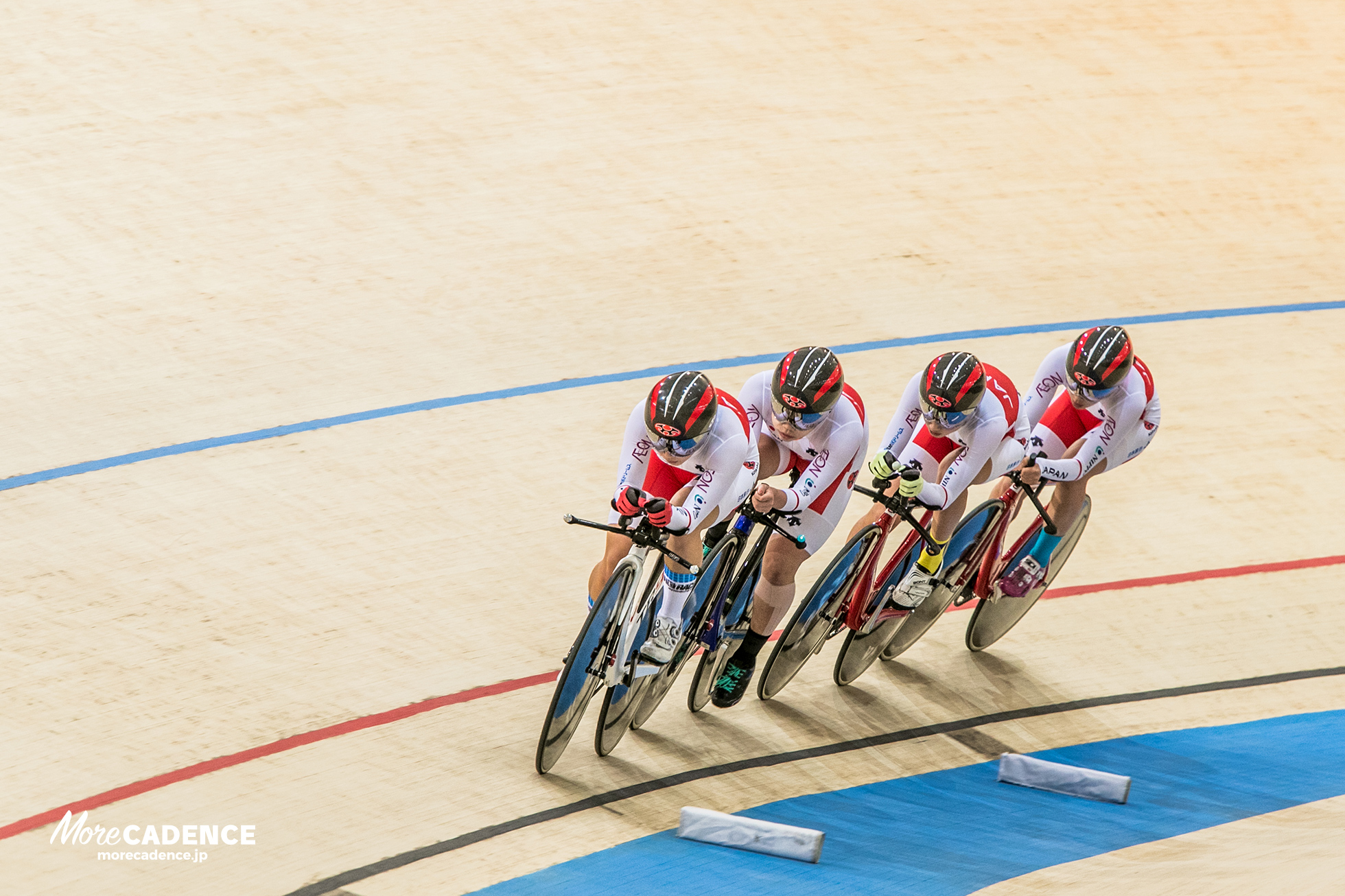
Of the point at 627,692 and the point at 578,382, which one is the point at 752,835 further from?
the point at 578,382

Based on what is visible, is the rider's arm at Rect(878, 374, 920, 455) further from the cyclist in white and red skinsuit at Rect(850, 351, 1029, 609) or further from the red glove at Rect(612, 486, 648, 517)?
the red glove at Rect(612, 486, 648, 517)

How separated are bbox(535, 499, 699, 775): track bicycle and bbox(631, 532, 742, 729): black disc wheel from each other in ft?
0.52

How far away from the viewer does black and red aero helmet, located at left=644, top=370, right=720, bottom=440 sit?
382cm

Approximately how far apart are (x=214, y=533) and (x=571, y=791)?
185cm

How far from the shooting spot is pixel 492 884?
3.59m

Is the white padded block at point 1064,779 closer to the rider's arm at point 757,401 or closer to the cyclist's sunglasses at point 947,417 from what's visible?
the cyclist's sunglasses at point 947,417

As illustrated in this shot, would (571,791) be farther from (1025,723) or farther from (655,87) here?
(655,87)

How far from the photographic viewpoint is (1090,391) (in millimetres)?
4770

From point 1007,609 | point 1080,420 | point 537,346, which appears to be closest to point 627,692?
point 1007,609

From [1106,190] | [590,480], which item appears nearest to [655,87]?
[1106,190]

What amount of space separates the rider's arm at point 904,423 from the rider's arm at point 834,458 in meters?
0.33

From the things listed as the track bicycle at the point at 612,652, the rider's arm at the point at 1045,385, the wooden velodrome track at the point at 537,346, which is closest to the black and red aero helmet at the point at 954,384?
the rider's arm at the point at 1045,385

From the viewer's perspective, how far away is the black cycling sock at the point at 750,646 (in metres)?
4.60

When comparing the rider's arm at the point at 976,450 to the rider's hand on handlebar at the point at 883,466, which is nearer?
the rider's hand on handlebar at the point at 883,466
